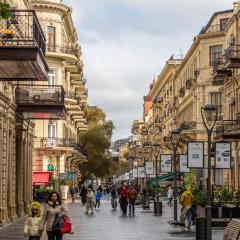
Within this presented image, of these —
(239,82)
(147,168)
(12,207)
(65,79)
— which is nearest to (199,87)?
(65,79)

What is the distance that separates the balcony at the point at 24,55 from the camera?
20.9 m

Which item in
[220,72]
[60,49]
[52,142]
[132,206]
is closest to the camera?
[132,206]

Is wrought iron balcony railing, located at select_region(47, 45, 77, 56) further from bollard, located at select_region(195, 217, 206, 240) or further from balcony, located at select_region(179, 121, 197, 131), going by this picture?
bollard, located at select_region(195, 217, 206, 240)

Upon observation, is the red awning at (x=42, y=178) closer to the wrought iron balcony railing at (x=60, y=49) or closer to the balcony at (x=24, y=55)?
the wrought iron balcony railing at (x=60, y=49)

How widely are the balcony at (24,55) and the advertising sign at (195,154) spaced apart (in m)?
4.76

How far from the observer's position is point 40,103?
33656 mm

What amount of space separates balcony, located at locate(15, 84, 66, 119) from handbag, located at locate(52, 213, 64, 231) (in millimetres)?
16747

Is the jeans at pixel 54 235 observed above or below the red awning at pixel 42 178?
below

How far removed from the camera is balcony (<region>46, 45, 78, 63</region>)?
6185cm

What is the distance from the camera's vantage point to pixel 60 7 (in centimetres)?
6350

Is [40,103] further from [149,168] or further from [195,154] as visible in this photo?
[195,154]

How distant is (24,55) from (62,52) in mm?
42436

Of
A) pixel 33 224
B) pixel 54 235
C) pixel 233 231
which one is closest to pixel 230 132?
pixel 233 231

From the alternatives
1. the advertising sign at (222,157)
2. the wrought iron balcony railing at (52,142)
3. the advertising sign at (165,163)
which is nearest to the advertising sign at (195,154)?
the advertising sign at (222,157)
